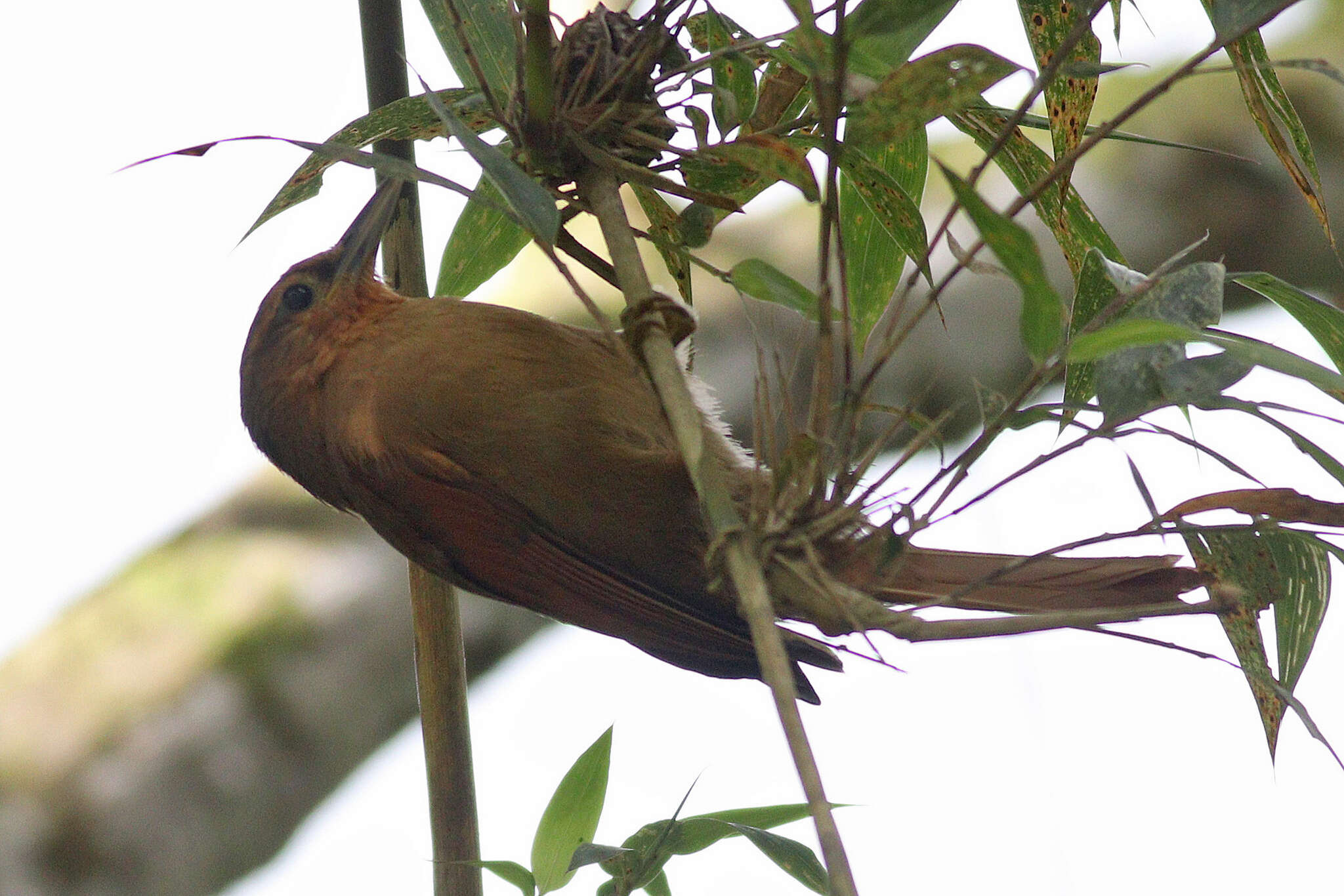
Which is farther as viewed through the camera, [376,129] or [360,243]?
[360,243]

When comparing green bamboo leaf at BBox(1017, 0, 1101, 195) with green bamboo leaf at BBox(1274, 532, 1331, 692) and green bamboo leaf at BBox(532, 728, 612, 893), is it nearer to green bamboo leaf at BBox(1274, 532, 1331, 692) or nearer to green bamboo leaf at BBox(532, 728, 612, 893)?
green bamboo leaf at BBox(1274, 532, 1331, 692)

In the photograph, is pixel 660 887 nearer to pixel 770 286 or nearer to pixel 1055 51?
pixel 770 286

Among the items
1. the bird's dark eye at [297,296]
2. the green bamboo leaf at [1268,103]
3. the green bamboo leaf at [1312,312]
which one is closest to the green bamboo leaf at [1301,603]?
the green bamboo leaf at [1312,312]

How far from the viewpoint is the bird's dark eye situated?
6.11 feet

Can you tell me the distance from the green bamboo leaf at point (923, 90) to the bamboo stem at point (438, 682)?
0.64m

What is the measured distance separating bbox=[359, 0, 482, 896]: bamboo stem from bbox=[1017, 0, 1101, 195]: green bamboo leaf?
0.62 metres

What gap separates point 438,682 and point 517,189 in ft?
1.79

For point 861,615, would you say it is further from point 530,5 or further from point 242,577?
point 242,577

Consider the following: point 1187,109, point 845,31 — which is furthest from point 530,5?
point 1187,109

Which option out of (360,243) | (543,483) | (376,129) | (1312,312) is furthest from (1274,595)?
(360,243)

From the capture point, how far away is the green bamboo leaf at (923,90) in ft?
2.57

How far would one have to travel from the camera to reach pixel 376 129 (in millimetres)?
1231

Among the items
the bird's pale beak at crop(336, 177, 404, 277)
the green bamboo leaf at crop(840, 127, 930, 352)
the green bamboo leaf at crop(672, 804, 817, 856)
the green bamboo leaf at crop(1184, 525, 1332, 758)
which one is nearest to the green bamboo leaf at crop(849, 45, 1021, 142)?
the green bamboo leaf at crop(840, 127, 930, 352)

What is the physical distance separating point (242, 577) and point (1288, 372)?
12.7 feet
